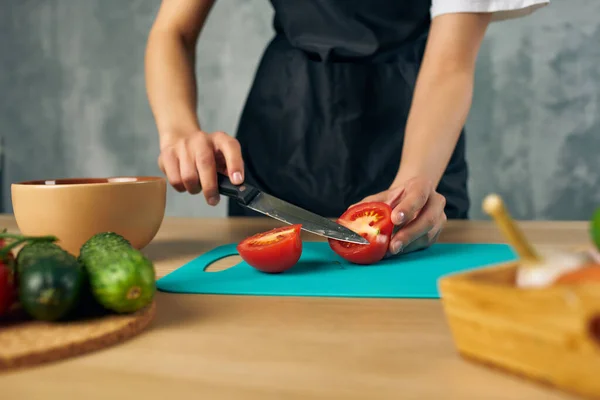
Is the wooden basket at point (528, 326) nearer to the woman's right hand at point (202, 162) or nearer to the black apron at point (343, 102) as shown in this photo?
the woman's right hand at point (202, 162)

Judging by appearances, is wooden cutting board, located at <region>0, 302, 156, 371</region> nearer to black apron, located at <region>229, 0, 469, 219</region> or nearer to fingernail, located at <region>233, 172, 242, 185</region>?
fingernail, located at <region>233, 172, 242, 185</region>

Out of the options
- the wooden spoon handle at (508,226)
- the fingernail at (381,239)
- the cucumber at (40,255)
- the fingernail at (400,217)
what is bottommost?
the fingernail at (381,239)

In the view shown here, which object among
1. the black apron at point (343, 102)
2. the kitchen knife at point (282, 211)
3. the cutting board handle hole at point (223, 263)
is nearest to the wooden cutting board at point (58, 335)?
the cutting board handle hole at point (223, 263)

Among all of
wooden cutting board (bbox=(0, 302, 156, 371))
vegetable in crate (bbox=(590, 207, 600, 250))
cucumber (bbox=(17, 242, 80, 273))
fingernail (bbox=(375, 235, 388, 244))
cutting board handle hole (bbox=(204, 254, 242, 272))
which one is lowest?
cutting board handle hole (bbox=(204, 254, 242, 272))

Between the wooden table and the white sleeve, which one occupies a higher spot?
the white sleeve

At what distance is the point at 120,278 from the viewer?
24.2 inches

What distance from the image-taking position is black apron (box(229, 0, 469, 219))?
1.57 m

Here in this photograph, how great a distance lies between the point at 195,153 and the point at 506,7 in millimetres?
774

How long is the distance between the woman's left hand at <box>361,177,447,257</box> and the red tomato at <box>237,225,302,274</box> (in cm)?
17

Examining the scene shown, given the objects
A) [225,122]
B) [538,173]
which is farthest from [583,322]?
[225,122]

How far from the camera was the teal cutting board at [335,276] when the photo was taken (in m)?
0.77

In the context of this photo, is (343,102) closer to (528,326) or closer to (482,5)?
(482,5)

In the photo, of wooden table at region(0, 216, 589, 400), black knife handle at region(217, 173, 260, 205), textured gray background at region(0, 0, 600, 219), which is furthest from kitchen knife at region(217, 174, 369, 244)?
textured gray background at region(0, 0, 600, 219)

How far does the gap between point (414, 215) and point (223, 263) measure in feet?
1.09
